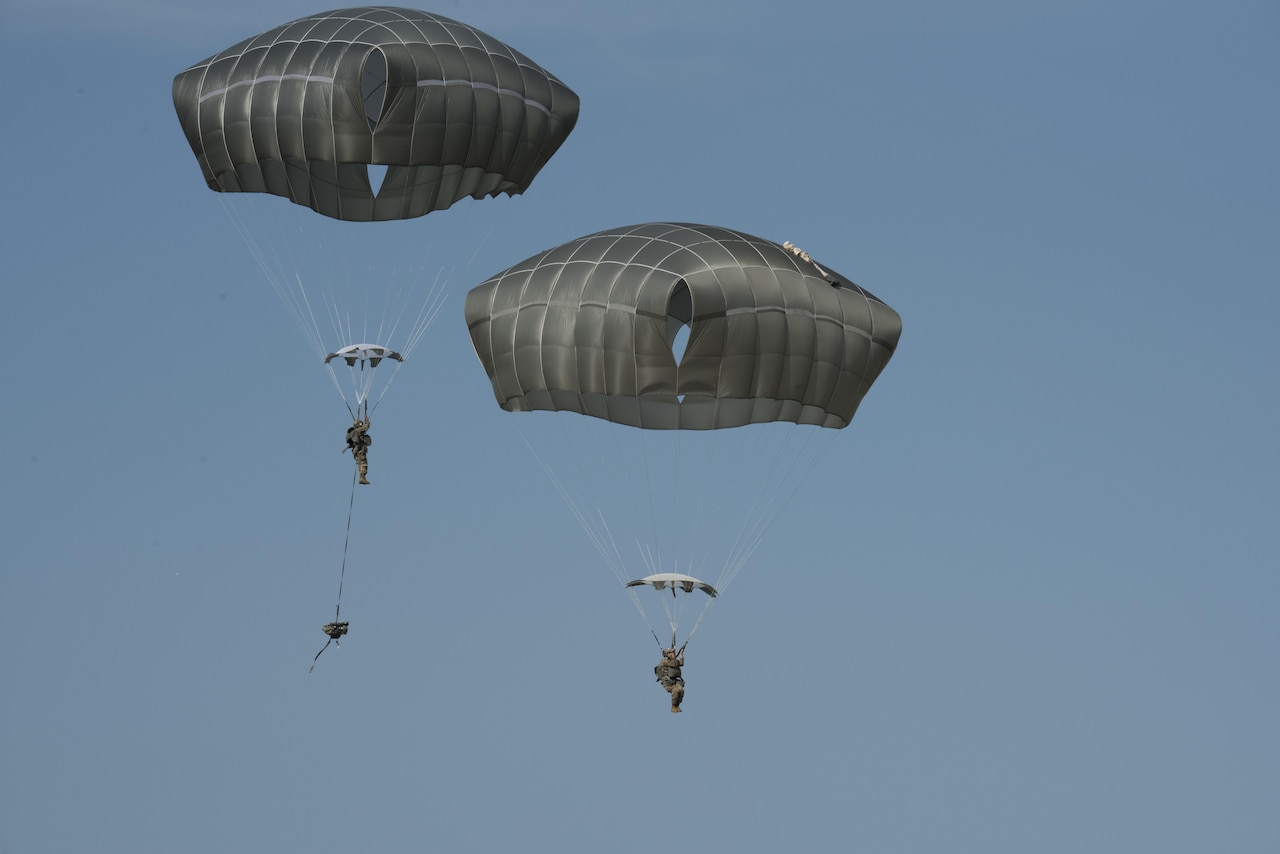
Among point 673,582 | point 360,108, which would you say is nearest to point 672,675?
point 673,582

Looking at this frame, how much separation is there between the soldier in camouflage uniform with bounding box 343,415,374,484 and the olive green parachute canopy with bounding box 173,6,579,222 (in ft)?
12.5

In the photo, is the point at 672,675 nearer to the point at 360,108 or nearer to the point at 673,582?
the point at 673,582

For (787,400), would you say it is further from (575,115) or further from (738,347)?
(575,115)

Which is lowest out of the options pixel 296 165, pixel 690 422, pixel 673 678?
pixel 673 678

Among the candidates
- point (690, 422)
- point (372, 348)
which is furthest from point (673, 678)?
point (372, 348)

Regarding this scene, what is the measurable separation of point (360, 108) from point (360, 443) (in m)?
5.48

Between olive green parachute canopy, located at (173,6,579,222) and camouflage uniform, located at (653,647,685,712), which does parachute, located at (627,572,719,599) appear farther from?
olive green parachute canopy, located at (173,6,579,222)

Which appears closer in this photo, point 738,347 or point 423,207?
point 738,347

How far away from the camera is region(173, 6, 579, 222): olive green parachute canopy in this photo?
46.8 metres

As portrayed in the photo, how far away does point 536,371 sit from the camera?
45.2m

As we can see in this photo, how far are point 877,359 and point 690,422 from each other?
126 inches

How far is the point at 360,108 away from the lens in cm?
4678

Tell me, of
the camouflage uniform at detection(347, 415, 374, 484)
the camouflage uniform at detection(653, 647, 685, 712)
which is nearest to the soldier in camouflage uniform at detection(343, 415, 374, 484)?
the camouflage uniform at detection(347, 415, 374, 484)

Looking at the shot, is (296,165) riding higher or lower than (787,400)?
higher
